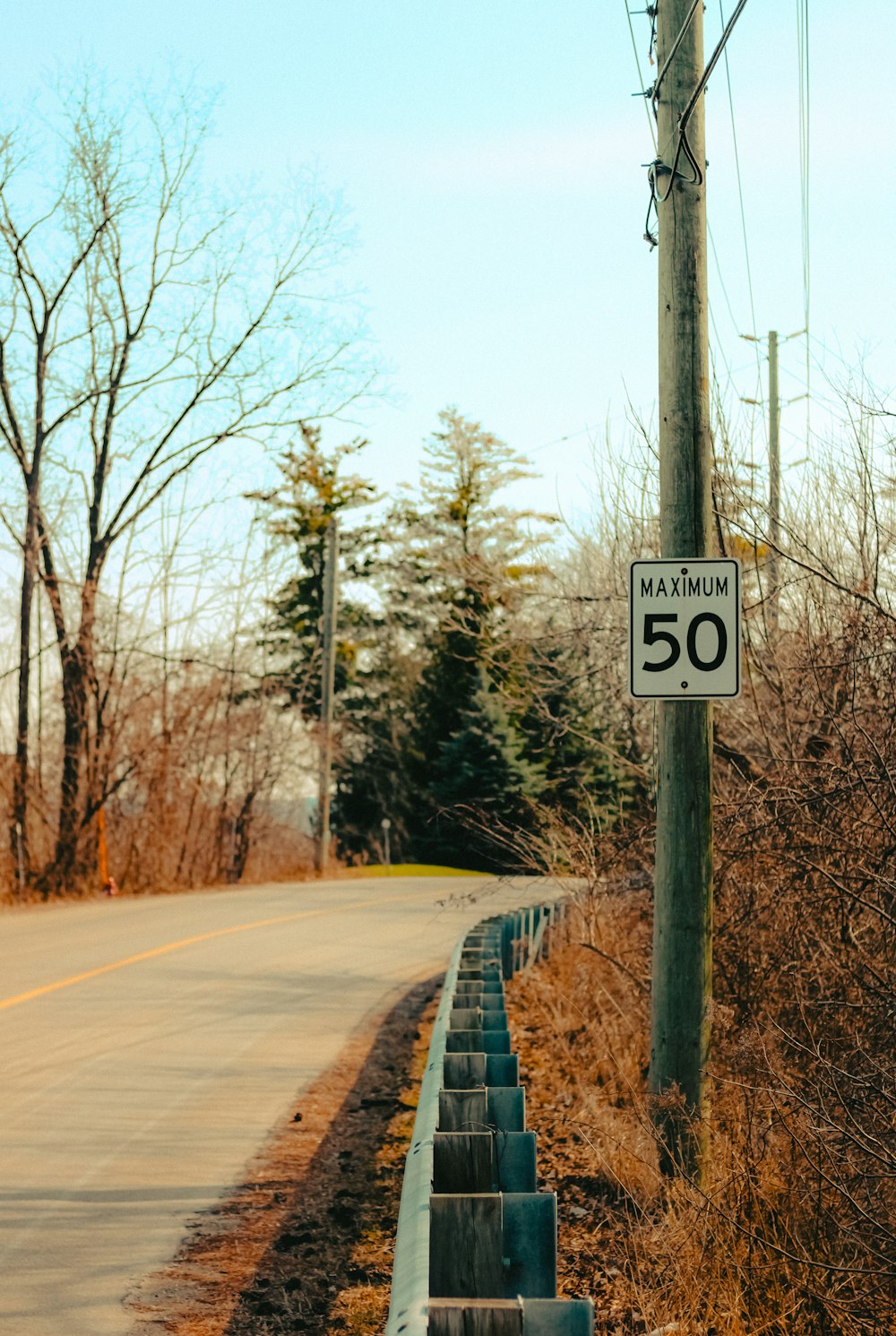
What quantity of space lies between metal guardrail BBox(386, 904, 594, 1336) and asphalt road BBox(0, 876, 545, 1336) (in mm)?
1436

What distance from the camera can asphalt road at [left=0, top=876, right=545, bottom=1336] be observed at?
18.6 feet

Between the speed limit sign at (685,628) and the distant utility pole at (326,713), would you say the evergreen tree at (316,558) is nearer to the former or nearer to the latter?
the distant utility pole at (326,713)

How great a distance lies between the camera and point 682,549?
694 cm

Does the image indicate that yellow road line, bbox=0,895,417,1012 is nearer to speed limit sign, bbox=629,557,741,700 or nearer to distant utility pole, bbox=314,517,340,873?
speed limit sign, bbox=629,557,741,700

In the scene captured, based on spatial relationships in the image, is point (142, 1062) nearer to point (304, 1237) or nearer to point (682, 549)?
point (304, 1237)

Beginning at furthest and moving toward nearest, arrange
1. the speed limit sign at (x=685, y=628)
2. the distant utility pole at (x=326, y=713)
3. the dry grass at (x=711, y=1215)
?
the distant utility pole at (x=326, y=713)
the speed limit sign at (x=685, y=628)
the dry grass at (x=711, y=1215)

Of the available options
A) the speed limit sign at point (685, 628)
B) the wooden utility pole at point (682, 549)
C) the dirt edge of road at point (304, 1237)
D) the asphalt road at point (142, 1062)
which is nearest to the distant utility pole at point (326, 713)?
the asphalt road at point (142, 1062)

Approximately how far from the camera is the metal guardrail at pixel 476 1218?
3.04 m

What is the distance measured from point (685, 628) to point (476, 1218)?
149 inches

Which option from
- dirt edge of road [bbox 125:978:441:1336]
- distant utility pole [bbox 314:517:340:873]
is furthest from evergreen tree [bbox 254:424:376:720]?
dirt edge of road [bbox 125:978:441:1336]

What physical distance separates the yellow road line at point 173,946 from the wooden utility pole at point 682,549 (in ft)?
20.6

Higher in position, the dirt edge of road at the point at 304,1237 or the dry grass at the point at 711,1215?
the dry grass at the point at 711,1215

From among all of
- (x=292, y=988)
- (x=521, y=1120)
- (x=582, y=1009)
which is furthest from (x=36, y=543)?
(x=521, y=1120)

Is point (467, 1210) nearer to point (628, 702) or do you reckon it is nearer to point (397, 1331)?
point (397, 1331)
